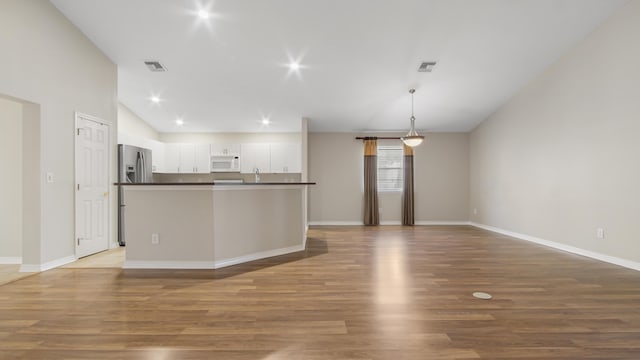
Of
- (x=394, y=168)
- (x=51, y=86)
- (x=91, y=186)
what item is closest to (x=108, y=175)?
(x=91, y=186)

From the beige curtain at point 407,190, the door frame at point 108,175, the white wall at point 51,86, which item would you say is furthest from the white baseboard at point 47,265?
the beige curtain at point 407,190

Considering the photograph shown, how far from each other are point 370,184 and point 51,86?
6261 millimetres

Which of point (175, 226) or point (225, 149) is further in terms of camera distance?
point (225, 149)

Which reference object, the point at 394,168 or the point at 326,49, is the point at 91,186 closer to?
the point at 326,49

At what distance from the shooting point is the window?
310 inches

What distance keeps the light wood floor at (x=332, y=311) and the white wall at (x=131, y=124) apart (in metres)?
3.52

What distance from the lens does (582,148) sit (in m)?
4.33

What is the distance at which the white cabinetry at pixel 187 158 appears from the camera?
704cm

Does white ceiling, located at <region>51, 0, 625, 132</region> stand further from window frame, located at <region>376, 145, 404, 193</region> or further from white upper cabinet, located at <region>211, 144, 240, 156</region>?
window frame, located at <region>376, 145, 404, 193</region>

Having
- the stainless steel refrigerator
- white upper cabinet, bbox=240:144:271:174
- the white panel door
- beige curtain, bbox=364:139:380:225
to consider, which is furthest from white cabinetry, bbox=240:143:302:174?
the white panel door

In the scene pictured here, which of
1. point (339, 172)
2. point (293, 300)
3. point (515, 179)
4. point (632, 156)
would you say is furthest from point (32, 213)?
point (515, 179)

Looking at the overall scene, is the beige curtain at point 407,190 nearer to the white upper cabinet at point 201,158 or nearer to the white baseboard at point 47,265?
the white upper cabinet at point 201,158

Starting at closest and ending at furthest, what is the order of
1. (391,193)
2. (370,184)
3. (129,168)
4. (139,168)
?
1. (129,168)
2. (139,168)
3. (370,184)
4. (391,193)

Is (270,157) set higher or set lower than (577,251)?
higher
